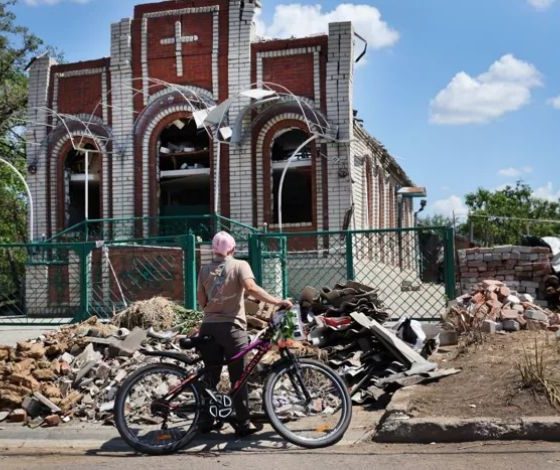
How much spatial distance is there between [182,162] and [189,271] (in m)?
6.90

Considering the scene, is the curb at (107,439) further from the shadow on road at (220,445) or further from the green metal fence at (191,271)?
the green metal fence at (191,271)

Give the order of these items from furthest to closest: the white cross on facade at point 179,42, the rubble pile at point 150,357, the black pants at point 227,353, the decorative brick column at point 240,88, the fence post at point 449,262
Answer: the white cross on facade at point 179,42, the decorative brick column at point 240,88, the fence post at point 449,262, the rubble pile at point 150,357, the black pants at point 227,353

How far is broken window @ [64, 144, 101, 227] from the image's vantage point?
1866 centimetres

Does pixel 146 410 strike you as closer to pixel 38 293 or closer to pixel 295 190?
pixel 38 293

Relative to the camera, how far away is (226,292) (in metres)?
6.87

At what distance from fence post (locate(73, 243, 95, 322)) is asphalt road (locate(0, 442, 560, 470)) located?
19.0 ft

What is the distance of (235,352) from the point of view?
22.6ft

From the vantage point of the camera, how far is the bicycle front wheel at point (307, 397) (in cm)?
668

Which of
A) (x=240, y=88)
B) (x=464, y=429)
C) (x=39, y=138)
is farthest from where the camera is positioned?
(x=39, y=138)

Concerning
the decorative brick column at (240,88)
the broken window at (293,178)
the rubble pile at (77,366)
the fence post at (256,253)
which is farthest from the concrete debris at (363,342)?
the broken window at (293,178)

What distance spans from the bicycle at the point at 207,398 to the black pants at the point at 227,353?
6 cm

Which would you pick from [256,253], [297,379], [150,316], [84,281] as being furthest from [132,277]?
[297,379]

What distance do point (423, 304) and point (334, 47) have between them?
6967 mm

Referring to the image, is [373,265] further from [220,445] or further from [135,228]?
[135,228]
